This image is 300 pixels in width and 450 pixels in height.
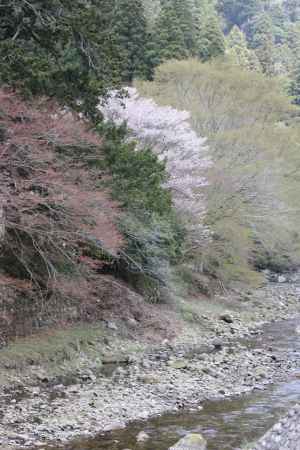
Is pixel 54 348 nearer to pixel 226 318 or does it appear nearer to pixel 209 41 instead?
pixel 226 318

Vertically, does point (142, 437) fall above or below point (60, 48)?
below

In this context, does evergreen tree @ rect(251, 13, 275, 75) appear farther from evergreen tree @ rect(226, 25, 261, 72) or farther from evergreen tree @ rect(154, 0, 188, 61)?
evergreen tree @ rect(154, 0, 188, 61)

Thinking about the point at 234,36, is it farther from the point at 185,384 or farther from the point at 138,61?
the point at 185,384

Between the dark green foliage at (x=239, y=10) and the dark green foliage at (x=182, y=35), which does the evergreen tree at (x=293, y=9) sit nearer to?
the dark green foliage at (x=239, y=10)

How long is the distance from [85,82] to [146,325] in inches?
237

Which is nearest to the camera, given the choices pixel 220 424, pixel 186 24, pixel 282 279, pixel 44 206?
pixel 220 424

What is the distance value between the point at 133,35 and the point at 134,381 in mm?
24056

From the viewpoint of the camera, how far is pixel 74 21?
12.6m

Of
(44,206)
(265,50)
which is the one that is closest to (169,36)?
(265,50)

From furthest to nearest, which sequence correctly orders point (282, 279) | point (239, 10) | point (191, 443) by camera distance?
1. point (239, 10)
2. point (282, 279)
3. point (191, 443)

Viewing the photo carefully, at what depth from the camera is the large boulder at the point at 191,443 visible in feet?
24.4

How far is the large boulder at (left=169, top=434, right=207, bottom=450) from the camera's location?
7445 millimetres

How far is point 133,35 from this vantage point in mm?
31297

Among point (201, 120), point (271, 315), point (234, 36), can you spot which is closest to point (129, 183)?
point (271, 315)
